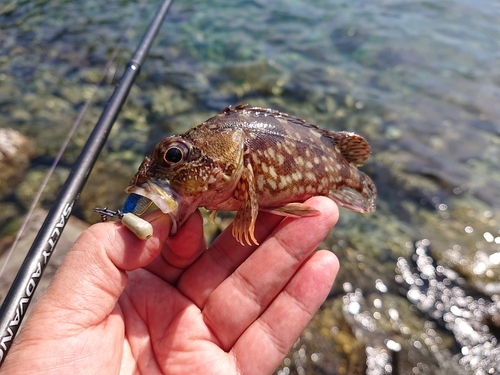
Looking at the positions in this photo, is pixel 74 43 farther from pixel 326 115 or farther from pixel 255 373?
pixel 255 373

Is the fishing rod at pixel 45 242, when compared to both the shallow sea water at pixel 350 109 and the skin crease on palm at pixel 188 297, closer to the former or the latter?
the skin crease on palm at pixel 188 297

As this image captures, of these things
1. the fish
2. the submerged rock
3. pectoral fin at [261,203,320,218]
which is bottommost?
the submerged rock

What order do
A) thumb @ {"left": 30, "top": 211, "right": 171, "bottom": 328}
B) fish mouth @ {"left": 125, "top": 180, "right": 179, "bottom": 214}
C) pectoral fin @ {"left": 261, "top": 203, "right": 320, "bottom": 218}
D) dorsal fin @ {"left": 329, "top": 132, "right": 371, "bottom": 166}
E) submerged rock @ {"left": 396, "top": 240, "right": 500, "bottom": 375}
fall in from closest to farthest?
thumb @ {"left": 30, "top": 211, "right": 171, "bottom": 328}
fish mouth @ {"left": 125, "top": 180, "right": 179, "bottom": 214}
pectoral fin @ {"left": 261, "top": 203, "right": 320, "bottom": 218}
dorsal fin @ {"left": 329, "top": 132, "right": 371, "bottom": 166}
submerged rock @ {"left": 396, "top": 240, "right": 500, "bottom": 375}

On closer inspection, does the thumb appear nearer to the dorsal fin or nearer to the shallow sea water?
the dorsal fin

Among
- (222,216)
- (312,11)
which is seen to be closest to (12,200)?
(222,216)

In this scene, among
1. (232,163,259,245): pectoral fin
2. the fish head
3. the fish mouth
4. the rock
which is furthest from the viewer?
the rock

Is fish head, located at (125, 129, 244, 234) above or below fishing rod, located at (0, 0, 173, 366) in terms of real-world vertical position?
above

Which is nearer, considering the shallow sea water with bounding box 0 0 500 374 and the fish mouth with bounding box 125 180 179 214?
the fish mouth with bounding box 125 180 179 214

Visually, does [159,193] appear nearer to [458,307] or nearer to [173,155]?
[173,155]

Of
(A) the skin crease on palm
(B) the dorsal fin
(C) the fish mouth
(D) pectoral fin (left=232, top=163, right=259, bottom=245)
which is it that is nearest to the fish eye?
(C) the fish mouth
